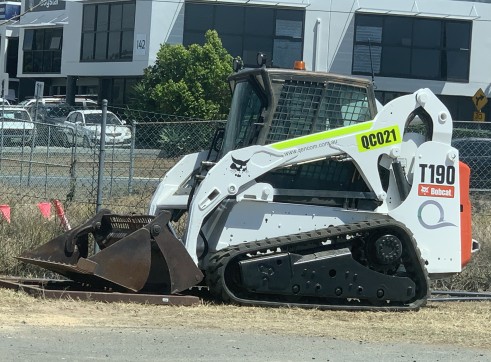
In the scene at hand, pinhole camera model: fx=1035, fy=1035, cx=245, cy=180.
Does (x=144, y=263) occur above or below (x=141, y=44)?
below

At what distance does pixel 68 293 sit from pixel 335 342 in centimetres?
303

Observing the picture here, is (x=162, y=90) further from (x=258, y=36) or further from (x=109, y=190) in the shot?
(x=109, y=190)

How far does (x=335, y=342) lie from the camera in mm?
8930

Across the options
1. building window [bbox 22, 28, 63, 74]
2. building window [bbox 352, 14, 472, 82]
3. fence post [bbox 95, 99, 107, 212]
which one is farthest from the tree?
fence post [bbox 95, 99, 107, 212]

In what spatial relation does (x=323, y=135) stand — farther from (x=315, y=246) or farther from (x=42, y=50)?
(x=42, y=50)

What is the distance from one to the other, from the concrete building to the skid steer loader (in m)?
32.3

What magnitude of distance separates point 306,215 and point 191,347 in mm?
3000

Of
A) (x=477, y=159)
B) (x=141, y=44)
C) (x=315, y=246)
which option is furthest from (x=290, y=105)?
(x=141, y=44)

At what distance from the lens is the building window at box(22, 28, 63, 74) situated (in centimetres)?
5500

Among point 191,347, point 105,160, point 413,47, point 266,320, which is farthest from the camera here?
point 413,47

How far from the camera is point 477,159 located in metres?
17.2

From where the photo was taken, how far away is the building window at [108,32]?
45.8 metres

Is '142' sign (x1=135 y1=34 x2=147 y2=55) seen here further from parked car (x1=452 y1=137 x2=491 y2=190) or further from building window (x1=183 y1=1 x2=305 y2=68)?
parked car (x1=452 y1=137 x2=491 y2=190)

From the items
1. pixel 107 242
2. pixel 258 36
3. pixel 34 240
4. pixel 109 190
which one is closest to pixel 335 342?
pixel 107 242
